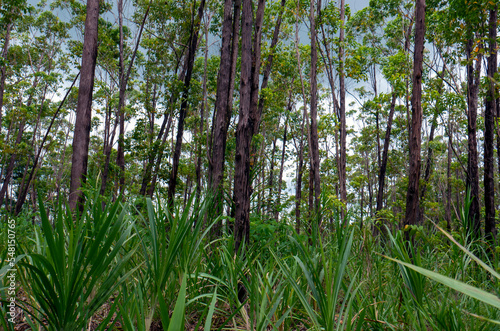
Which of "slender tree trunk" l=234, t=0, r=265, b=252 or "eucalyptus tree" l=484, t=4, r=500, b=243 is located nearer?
"slender tree trunk" l=234, t=0, r=265, b=252

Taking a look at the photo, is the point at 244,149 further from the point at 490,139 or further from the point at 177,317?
the point at 490,139

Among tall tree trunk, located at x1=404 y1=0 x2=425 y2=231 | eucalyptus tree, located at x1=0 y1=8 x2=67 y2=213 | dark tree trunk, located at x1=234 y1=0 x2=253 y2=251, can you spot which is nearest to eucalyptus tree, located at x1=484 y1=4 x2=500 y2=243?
tall tree trunk, located at x1=404 y1=0 x2=425 y2=231

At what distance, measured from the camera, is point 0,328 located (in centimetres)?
108

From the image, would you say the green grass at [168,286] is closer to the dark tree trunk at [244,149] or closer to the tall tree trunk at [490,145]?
the dark tree trunk at [244,149]

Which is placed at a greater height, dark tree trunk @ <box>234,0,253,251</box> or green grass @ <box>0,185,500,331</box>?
dark tree trunk @ <box>234,0,253,251</box>

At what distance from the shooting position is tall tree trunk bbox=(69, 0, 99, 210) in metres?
4.52

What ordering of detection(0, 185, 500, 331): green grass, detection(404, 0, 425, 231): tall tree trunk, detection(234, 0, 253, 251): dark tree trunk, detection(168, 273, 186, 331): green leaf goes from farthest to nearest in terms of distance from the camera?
detection(404, 0, 425, 231): tall tree trunk → detection(234, 0, 253, 251): dark tree trunk → detection(0, 185, 500, 331): green grass → detection(168, 273, 186, 331): green leaf

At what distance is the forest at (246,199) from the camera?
1228 millimetres

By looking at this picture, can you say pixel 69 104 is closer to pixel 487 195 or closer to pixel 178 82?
pixel 178 82

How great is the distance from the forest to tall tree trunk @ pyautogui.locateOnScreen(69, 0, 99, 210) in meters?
0.02

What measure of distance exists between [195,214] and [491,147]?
6.77 m

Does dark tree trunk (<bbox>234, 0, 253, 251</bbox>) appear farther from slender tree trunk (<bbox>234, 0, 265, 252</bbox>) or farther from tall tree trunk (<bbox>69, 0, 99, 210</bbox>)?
tall tree trunk (<bbox>69, 0, 99, 210</bbox>)

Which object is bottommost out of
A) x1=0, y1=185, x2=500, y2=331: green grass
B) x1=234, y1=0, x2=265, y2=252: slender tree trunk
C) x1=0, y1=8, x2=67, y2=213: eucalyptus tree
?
x1=0, y1=185, x2=500, y2=331: green grass

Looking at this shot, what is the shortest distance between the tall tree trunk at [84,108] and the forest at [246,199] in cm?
2
